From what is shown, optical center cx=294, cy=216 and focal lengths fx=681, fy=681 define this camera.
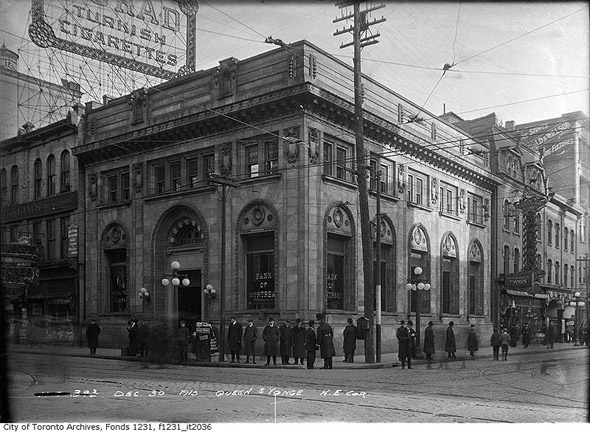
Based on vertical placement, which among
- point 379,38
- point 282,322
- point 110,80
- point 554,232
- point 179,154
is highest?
point 379,38

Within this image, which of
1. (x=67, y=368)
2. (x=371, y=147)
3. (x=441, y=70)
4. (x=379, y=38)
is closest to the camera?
(x=67, y=368)

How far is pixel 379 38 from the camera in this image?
19625 mm

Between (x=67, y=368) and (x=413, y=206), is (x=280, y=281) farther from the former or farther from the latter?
(x=67, y=368)

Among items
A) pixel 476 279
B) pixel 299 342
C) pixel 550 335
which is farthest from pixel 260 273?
pixel 550 335

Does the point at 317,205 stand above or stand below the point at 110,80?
below

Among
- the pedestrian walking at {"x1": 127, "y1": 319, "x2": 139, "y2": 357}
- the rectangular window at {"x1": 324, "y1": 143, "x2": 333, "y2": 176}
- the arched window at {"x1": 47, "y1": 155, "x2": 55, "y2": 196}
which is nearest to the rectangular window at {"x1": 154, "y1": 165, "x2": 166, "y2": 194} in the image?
the arched window at {"x1": 47, "y1": 155, "x2": 55, "y2": 196}

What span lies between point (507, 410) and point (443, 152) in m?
14.3

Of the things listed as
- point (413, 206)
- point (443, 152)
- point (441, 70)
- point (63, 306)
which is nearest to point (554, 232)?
point (441, 70)

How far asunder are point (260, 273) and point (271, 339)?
2787 mm

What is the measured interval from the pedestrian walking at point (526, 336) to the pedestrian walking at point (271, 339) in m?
9.37

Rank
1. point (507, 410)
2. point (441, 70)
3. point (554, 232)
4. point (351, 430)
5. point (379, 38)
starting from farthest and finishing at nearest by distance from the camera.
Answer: point (379, 38)
point (554, 232)
point (441, 70)
point (507, 410)
point (351, 430)

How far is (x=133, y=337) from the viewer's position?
1938 centimetres

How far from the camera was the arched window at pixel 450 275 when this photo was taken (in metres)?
23.3

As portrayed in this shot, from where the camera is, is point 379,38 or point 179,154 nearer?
point 379,38
